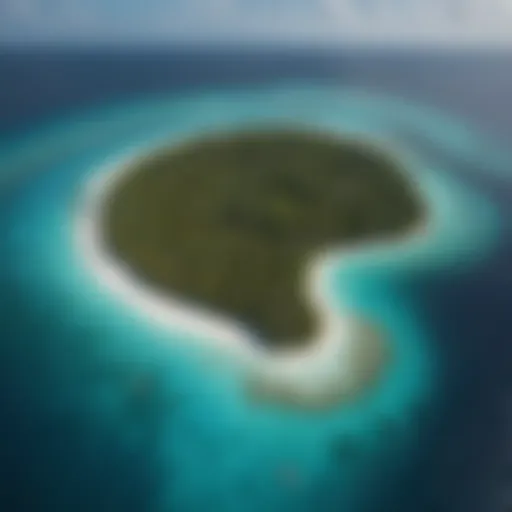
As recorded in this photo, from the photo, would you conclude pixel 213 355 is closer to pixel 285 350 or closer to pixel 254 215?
pixel 285 350

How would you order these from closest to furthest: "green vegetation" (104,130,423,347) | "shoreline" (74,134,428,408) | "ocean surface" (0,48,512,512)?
"ocean surface" (0,48,512,512)
"shoreline" (74,134,428,408)
"green vegetation" (104,130,423,347)

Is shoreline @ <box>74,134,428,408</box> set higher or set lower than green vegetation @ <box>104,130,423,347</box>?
lower

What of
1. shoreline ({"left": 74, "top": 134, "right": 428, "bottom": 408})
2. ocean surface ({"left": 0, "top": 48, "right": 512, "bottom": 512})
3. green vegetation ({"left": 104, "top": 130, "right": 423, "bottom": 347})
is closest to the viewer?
ocean surface ({"left": 0, "top": 48, "right": 512, "bottom": 512})

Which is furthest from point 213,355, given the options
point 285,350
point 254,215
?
point 254,215

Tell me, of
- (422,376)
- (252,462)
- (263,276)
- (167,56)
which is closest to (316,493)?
(252,462)

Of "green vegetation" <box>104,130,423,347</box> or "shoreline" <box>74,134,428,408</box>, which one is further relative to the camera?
"green vegetation" <box>104,130,423,347</box>
